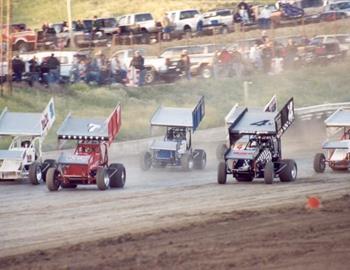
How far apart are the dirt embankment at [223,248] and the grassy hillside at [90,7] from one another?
110 feet

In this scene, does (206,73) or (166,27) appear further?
(166,27)

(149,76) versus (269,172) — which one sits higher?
(149,76)

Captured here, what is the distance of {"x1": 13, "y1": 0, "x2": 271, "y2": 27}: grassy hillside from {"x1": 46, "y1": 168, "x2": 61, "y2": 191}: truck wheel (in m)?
25.6

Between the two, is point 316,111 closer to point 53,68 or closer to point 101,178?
point 53,68

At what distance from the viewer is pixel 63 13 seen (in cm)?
5828

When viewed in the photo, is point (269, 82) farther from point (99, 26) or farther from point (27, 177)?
point (27, 177)

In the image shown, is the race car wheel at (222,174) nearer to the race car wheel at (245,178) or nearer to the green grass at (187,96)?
the race car wheel at (245,178)

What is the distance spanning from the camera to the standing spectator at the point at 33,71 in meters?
47.2

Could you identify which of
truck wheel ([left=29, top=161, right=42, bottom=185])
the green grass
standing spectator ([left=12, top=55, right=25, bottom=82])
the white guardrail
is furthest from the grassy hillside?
truck wheel ([left=29, top=161, right=42, bottom=185])

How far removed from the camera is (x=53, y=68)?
48188mm

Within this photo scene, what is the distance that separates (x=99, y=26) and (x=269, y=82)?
310 inches

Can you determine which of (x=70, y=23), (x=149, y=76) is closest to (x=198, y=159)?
(x=149, y=76)

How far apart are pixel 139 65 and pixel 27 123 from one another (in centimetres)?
1657

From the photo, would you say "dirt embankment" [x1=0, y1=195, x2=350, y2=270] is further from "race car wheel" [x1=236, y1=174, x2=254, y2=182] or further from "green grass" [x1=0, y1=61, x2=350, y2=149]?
"green grass" [x1=0, y1=61, x2=350, y2=149]
